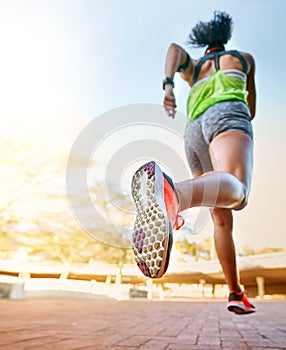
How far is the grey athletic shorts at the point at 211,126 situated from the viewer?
1.27 metres

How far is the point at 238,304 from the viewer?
Result: 1.36m

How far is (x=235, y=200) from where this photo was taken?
1006mm

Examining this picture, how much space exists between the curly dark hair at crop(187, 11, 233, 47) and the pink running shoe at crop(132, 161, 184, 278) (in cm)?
98

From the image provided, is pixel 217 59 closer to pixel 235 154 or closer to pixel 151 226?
pixel 235 154

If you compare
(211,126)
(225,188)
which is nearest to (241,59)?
(211,126)

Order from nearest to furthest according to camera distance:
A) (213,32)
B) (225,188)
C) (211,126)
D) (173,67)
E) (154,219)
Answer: (154,219) < (225,188) < (211,126) < (173,67) < (213,32)

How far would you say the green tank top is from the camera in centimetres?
135

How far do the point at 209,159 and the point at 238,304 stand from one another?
0.54 m

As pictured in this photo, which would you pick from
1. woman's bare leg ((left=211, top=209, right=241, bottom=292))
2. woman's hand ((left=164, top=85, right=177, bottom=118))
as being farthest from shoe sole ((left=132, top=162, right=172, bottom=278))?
woman's bare leg ((left=211, top=209, right=241, bottom=292))

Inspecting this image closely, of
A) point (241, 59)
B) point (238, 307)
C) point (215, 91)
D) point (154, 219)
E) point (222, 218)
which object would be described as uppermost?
point (241, 59)

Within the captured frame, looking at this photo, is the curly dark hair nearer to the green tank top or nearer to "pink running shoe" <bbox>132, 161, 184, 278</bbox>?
the green tank top

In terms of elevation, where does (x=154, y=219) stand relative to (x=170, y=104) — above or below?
below

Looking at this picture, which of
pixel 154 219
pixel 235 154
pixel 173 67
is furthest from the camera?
pixel 173 67

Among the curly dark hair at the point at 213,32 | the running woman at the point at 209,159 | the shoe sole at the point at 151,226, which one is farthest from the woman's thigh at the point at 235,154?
the curly dark hair at the point at 213,32
